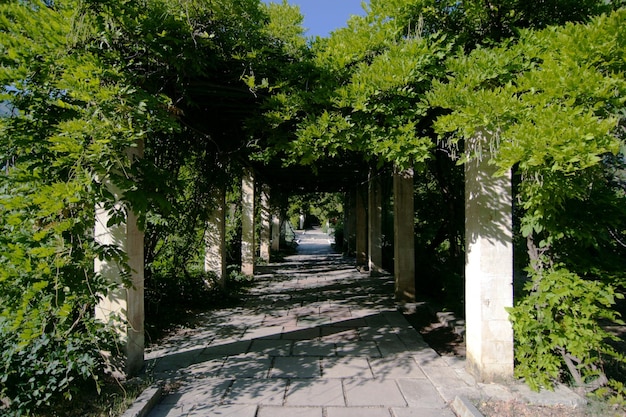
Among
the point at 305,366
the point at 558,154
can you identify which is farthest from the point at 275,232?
the point at 558,154

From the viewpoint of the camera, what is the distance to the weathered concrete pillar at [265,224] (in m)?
12.5

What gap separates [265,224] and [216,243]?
5.24 meters

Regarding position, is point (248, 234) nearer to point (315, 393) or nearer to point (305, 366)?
point (305, 366)

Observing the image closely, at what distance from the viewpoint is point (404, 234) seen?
6.43m

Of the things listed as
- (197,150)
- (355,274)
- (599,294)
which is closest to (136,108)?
(197,150)

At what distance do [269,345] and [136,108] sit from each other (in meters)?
2.96

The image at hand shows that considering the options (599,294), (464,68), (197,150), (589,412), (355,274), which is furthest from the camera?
(355,274)

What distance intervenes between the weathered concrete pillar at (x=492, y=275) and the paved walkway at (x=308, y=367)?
21cm

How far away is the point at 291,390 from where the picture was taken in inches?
126

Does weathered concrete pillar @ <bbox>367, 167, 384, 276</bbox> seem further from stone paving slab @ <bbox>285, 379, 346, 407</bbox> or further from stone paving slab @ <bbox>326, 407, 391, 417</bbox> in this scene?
stone paving slab @ <bbox>326, 407, 391, 417</bbox>

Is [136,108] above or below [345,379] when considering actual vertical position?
above

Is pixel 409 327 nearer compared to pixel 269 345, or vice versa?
pixel 269 345

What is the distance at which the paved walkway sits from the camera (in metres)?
2.93

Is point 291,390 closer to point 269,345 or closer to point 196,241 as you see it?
point 269,345
